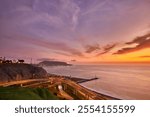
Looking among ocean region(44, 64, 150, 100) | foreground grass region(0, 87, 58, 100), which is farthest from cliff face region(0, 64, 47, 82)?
foreground grass region(0, 87, 58, 100)

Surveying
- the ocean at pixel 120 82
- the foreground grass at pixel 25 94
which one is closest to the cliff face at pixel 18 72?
the ocean at pixel 120 82

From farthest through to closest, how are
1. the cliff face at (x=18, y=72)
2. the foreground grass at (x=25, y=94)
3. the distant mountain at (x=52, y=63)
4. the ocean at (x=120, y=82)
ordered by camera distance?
1. the cliff face at (x=18, y=72)
2. the distant mountain at (x=52, y=63)
3. the ocean at (x=120, y=82)
4. the foreground grass at (x=25, y=94)

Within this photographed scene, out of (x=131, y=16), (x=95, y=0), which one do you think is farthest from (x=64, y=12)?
(x=131, y=16)

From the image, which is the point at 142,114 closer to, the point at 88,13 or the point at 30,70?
the point at 88,13

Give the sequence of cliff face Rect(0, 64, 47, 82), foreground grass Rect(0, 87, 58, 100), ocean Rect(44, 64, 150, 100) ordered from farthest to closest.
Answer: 1. cliff face Rect(0, 64, 47, 82)
2. ocean Rect(44, 64, 150, 100)
3. foreground grass Rect(0, 87, 58, 100)

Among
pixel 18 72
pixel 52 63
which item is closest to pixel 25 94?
pixel 52 63

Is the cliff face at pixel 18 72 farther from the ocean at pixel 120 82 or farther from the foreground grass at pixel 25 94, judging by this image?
the foreground grass at pixel 25 94

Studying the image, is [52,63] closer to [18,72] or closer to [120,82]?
[18,72]

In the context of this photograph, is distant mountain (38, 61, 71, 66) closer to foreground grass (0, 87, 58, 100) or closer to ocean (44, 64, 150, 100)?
ocean (44, 64, 150, 100)

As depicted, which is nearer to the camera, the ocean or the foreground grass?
the foreground grass
